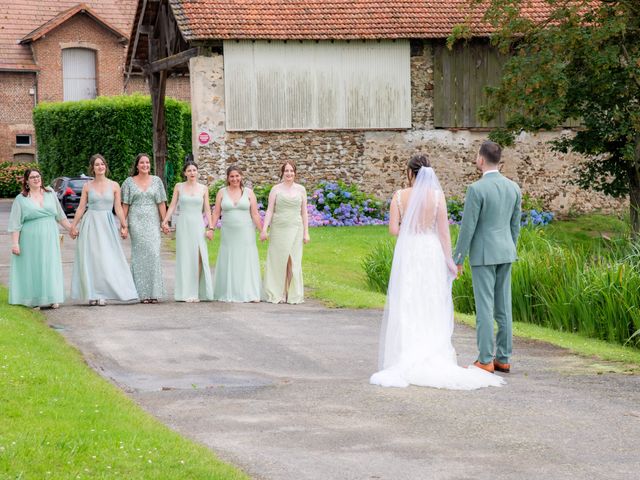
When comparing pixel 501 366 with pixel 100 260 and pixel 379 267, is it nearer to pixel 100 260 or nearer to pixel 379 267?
pixel 100 260

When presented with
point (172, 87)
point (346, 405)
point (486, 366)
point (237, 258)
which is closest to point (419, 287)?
point (486, 366)

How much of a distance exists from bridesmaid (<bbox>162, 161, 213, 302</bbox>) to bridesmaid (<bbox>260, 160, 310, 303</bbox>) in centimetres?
88

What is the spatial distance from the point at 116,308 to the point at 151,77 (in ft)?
74.3

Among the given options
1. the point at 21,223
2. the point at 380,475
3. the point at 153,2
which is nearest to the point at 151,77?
the point at 153,2

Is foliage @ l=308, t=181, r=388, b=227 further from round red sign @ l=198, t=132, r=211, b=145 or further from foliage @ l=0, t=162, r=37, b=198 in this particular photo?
foliage @ l=0, t=162, r=37, b=198

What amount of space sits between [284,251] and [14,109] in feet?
140

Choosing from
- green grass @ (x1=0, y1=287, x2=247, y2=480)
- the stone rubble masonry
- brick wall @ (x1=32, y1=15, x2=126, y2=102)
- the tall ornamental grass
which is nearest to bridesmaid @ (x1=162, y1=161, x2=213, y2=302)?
the tall ornamental grass

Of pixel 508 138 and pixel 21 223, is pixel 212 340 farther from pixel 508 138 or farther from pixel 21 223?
pixel 508 138

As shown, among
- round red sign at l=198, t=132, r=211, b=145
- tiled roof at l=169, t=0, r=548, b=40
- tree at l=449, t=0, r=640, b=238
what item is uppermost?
tiled roof at l=169, t=0, r=548, b=40

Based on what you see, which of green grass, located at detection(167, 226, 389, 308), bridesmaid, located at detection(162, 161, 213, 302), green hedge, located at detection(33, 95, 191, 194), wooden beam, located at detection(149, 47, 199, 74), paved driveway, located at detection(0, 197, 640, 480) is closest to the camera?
paved driveway, located at detection(0, 197, 640, 480)

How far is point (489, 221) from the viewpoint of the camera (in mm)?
10703

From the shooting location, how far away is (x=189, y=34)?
33.0m

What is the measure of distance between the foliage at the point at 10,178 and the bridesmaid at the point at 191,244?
39222mm

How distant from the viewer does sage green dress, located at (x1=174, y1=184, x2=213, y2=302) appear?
16.7 m
